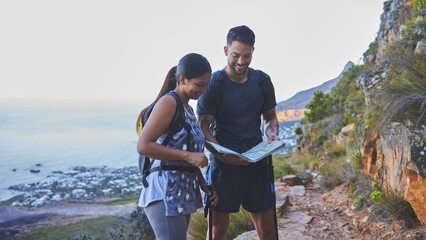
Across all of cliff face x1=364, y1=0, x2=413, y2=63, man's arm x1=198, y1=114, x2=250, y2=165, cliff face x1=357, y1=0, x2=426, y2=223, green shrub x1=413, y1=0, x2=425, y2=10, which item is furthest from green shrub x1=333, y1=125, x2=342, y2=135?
man's arm x1=198, y1=114, x2=250, y2=165

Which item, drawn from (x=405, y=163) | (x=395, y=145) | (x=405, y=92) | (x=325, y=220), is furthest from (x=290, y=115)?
(x=405, y=163)

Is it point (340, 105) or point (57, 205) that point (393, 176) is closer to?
point (340, 105)

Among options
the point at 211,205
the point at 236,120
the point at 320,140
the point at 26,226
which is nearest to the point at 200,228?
the point at 211,205

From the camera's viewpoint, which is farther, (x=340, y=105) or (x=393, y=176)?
(x=340, y=105)

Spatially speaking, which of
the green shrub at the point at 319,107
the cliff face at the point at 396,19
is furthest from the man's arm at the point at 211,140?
the green shrub at the point at 319,107

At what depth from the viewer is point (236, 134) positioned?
2.02 metres

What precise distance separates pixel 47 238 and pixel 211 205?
10.6 m

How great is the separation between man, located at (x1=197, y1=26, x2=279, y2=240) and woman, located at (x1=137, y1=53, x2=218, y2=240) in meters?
0.45

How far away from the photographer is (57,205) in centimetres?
1309

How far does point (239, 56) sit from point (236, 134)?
534 mm

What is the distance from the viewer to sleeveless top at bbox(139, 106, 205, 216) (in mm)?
1416

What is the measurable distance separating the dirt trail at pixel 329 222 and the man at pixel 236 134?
4.62 feet

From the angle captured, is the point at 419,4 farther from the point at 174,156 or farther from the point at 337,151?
the point at 174,156

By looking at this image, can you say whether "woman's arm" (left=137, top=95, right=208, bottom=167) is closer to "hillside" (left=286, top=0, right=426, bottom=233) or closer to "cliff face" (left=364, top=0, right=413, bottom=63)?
"hillside" (left=286, top=0, right=426, bottom=233)
